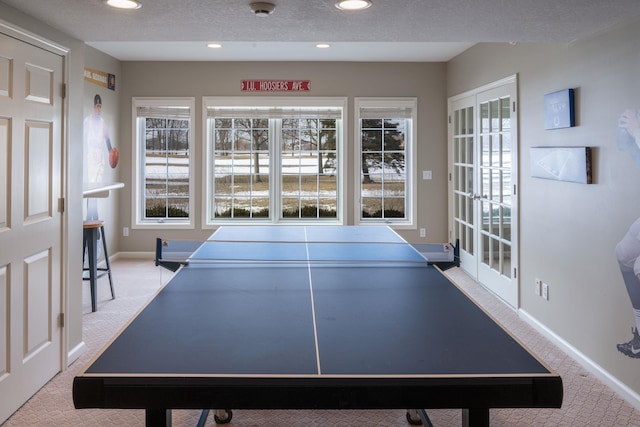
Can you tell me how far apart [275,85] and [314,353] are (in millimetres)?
5550

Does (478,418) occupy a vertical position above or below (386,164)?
below

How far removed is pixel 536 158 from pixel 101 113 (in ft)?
15.7

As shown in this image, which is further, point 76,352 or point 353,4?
point 76,352

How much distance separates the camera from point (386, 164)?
22.6ft

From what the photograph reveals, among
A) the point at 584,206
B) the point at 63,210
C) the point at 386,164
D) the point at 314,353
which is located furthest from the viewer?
the point at 386,164

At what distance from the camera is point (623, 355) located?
3.02 metres

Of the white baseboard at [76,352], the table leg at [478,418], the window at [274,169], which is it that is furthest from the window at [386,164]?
the table leg at [478,418]

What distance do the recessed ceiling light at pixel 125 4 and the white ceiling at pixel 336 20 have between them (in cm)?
4

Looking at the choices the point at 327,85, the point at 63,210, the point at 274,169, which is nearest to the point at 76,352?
the point at 63,210

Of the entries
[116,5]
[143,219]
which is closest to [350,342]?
[116,5]

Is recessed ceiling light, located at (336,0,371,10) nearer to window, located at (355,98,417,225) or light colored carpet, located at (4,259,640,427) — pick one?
light colored carpet, located at (4,259,640,427)

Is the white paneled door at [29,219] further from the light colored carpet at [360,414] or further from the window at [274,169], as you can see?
the window at [274,169]

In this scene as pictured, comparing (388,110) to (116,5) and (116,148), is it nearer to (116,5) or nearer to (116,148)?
(116,148)

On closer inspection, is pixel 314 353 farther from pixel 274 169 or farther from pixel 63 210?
pixel 274 169
